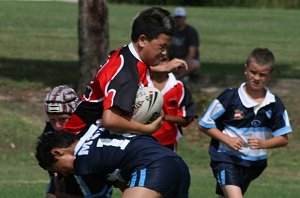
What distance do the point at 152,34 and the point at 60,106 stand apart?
140 cm

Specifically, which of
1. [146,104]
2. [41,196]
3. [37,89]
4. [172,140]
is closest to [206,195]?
[172,140]

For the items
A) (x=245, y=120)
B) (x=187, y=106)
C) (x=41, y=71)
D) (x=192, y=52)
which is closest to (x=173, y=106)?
(x=187, y=106)

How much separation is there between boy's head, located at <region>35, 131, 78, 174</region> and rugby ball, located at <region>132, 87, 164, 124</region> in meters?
0.47

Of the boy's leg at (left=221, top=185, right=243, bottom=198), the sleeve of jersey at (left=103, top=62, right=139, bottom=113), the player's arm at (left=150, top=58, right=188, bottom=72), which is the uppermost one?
the sleeve of jersey at (left=103, top=62, right=139, bottom=113)

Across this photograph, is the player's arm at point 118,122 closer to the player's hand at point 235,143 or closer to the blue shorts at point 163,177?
the blue shorts at point 163,177

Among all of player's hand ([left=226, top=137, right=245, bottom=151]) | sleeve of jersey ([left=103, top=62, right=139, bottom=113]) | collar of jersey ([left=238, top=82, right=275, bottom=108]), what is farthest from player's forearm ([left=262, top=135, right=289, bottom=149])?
sleeve of jersey ([left=103, top=62, right=139, bottom=113])

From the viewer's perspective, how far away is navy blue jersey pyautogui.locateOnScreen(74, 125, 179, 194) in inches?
260

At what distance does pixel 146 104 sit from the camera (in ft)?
22.4

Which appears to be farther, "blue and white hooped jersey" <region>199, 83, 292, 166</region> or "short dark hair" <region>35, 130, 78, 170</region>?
→ "blue and white hooped jersey" <region>199, 83, 292, 166</region>

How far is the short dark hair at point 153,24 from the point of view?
22.6 ft

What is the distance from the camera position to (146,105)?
6.83 metres

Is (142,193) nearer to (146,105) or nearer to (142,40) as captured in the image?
(146,105)

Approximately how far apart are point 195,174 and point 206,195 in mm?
A: 2407

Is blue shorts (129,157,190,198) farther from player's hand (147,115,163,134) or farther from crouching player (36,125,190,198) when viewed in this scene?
player's hand (147,115,163,134)
